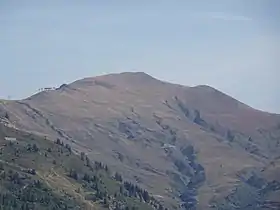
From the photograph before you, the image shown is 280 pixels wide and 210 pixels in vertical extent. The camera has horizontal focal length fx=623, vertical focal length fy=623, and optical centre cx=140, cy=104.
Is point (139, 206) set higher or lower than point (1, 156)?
lower

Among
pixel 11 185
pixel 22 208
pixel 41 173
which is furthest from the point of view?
pixel 41 173

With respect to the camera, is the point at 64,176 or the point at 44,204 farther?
the point at 64,176

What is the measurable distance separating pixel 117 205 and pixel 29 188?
89.8ft

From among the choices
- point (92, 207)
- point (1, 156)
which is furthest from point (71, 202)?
point (1, 156)

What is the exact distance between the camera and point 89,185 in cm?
19712

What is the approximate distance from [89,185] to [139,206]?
17.4 meters

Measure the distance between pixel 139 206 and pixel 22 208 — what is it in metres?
43.4

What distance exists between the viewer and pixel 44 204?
170 meters

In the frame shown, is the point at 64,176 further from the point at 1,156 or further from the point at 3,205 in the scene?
the point at 3,205

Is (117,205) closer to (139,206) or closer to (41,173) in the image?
(139,206)

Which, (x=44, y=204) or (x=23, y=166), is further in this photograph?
(x=23, y=166)

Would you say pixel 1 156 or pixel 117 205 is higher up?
pixel 1 156

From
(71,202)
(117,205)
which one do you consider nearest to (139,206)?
(117,205)

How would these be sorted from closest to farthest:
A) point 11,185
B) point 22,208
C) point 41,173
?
1. point 22,208
2. point 11,185
3. point 41,173
